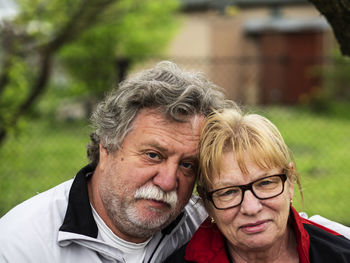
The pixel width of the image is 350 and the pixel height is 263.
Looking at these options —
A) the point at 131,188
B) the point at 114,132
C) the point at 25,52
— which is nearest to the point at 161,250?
the point at 131,188

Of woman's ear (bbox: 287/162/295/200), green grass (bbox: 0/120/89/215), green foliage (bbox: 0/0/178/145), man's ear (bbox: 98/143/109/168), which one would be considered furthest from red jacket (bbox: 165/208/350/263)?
green foliage (bbox: 0/0/178/145)

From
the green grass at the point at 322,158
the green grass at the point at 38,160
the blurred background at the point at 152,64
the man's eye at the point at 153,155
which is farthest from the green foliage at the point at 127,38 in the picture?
the man's eye at the point at 153,155

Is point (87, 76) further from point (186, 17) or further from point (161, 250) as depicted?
point (186, 17)

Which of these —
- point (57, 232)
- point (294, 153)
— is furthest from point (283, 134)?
point (57, 232)

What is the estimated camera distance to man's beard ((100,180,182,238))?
2.21 metres

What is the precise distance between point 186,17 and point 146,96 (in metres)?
16.5

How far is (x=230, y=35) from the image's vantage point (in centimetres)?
1800

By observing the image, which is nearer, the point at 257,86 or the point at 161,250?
the point at 161,250

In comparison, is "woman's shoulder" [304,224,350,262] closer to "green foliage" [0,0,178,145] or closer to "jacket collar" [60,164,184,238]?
"jacket collar" [60,164,184,238]

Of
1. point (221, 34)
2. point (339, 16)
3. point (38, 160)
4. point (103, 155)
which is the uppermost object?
point (339, 16)

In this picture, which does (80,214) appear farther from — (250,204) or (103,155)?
(250,204)

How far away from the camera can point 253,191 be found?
2.08 meters

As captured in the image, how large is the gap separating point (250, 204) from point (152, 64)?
11.5 meters

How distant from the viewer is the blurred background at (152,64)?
562 cm
